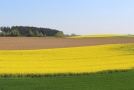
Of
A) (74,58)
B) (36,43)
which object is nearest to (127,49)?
(74,58)

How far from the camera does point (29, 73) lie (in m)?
14.0

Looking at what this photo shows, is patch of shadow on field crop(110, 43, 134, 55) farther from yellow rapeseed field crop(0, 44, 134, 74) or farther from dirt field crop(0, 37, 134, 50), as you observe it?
dirt field crop(0, 37, 134, 50)

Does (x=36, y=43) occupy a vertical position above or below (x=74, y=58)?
above

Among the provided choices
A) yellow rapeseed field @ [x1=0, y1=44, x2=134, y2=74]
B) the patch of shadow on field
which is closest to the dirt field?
yellow rapeseed field @ [x1=0, y1=44, x2=134, y2=74]

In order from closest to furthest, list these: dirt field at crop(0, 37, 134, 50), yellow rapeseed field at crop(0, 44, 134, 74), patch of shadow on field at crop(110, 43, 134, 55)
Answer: yellow rapeseed field at crop(0, 44, 134, 74) < patch of shadow on field at crop(110, 43, 134, 55) < dirt field at crop(0, 37, 134, 50)

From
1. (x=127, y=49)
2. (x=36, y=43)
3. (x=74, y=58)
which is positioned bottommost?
(x=74, y=58)

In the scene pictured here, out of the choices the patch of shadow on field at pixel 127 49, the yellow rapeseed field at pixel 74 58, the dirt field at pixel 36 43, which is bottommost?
the yellow rapeseed field at pixel 74 58

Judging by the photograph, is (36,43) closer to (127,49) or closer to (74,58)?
(127,49)

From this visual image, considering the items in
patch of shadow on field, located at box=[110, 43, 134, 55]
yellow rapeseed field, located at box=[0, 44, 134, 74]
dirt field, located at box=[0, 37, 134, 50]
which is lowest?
yellow rapeseed field, located at box=[0, 44, 134, 74]

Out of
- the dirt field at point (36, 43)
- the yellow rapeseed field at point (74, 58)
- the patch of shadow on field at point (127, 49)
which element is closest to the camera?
the yellow rapeseed field at point (74, 58)

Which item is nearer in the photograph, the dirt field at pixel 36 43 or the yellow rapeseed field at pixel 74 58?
the yellow rapeseed field at pixel 74 58

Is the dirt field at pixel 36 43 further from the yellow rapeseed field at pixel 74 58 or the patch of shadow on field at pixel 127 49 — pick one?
the patch of shadow on field at pixel 127 49

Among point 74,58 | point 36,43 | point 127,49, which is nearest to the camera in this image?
point 74,58

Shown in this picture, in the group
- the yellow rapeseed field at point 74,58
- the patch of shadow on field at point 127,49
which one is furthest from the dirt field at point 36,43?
the patch of shadow on field at point 127,49
